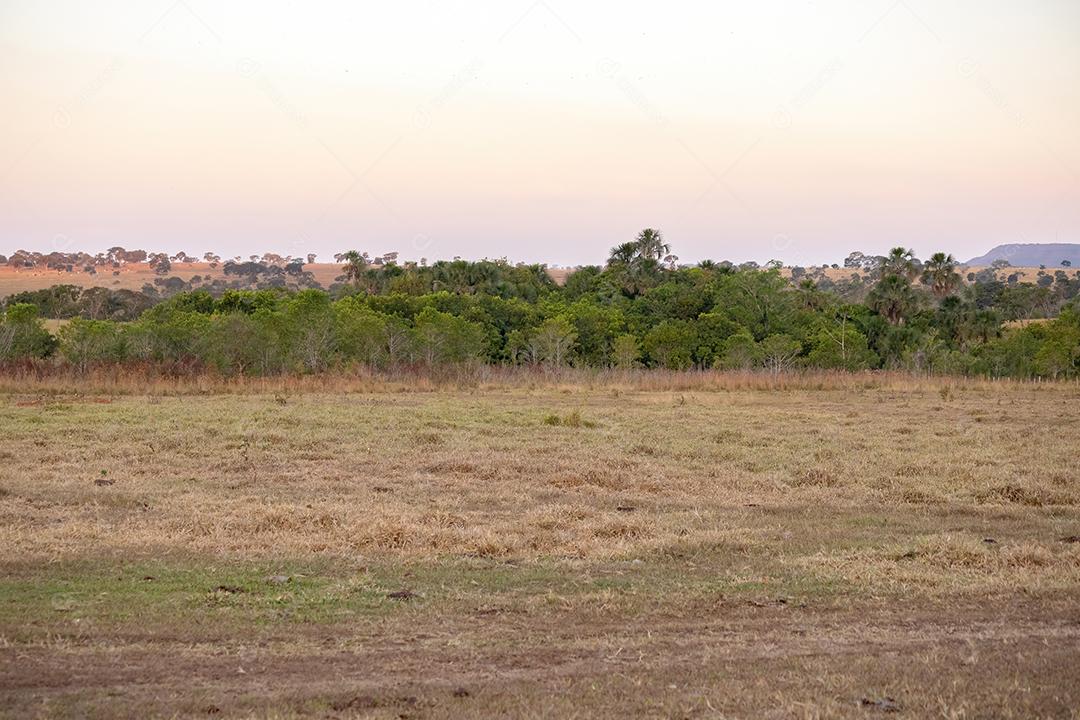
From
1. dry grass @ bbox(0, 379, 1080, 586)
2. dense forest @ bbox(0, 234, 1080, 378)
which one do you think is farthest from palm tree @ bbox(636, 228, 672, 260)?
dry grass @ bbox(0, 379, 1080, 586)

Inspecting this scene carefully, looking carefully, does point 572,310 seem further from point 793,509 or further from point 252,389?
point 793,509

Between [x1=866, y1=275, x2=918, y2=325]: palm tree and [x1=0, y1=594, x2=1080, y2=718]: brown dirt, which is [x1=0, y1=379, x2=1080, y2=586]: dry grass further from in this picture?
[x1=866, y1=275, x2=918, y2=325]: palm tree

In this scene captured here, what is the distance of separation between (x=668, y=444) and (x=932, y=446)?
439 cm

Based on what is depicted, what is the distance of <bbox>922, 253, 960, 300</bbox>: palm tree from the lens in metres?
57.1

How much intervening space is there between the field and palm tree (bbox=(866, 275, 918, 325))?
3666 centimetres

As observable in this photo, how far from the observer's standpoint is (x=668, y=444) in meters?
16.7

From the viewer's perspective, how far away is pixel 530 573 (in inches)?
317

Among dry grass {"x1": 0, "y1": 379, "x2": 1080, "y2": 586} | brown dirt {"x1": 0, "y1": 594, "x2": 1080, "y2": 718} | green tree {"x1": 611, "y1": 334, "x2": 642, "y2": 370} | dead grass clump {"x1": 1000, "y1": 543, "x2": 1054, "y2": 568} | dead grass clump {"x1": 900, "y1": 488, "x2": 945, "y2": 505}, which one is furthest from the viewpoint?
green tree {"x1": 611, "y1": 334, "x2": 642, "y2": 370}

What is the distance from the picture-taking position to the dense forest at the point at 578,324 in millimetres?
34625

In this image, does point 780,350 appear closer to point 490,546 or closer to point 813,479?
point 813,479

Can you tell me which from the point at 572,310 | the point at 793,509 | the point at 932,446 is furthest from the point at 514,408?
the point at 572,310

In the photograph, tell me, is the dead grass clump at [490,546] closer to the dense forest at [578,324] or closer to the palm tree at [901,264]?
the dense forest at [578,324]

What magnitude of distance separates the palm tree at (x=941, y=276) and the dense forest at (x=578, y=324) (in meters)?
0.10

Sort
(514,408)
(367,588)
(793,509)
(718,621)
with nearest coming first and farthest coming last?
(718,621) → (367,588) → (793,509) → (514,408)
